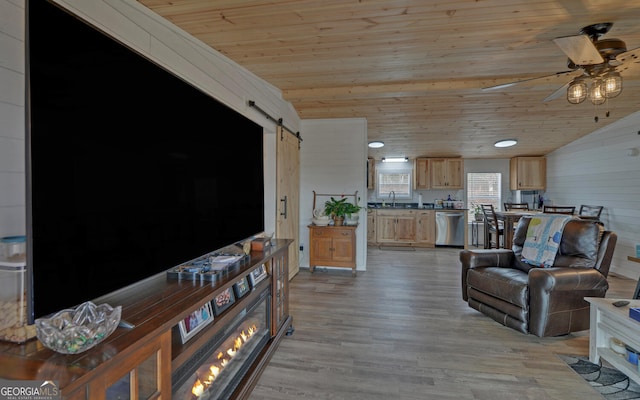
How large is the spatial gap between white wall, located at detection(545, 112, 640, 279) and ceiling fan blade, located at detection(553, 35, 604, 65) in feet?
9.88

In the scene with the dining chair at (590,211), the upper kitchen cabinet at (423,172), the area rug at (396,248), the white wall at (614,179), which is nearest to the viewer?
the white wall at (614,179)

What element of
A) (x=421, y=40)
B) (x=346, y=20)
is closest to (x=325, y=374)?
(x=346, y=20)

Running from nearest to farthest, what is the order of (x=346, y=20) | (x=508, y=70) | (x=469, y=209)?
1. (x=346, y=20)
2. (x=508, y=70)
3. (x=469, y=209)

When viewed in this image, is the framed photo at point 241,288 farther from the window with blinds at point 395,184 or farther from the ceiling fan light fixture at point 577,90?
the window with blinds at point 395,184

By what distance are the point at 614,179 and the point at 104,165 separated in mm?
6391

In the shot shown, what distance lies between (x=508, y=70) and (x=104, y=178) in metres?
3.80

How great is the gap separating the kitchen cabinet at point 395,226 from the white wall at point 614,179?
9.95ft

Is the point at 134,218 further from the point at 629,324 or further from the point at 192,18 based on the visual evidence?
the point at 629,324

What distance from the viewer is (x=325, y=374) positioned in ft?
6.87

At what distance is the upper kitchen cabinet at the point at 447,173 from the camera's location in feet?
23.3

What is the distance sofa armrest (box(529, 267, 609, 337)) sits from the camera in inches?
98.1

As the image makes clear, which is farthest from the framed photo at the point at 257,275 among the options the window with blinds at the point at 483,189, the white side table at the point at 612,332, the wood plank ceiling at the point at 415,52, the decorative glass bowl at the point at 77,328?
the window with blinds at the point at 483,189

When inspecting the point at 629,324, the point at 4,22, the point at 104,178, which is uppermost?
the point at 4,22

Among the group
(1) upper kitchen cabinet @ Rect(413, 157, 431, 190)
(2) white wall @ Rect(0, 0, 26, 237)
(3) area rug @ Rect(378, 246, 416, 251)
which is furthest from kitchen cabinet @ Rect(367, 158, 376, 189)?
(2) white wall @ Rect(0, 0, 26, 237)
